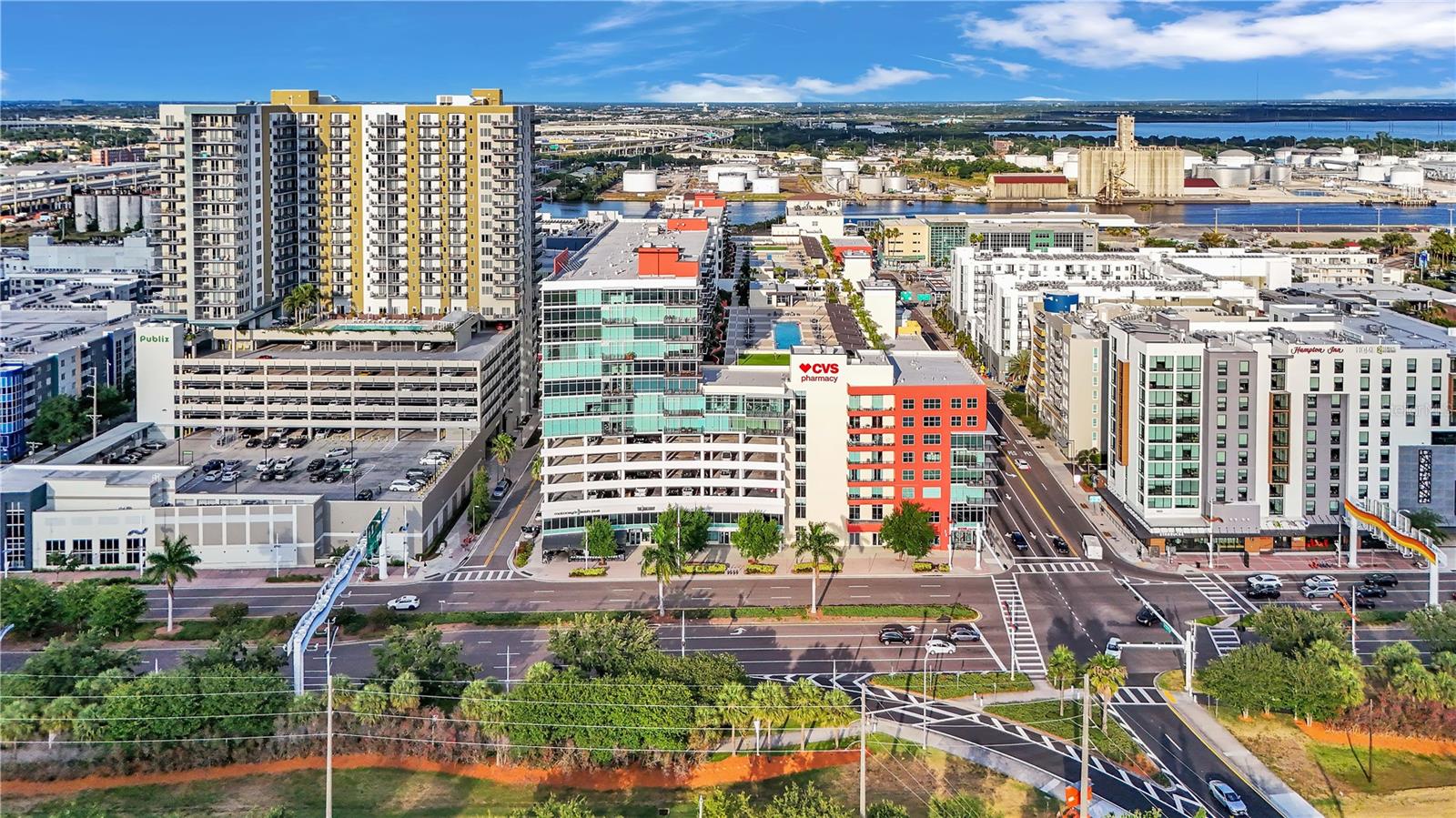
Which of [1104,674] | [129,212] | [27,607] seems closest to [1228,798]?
[1104,674]

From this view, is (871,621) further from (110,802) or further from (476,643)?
(110,802)

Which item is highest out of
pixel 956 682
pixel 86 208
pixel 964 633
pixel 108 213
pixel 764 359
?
pixel 86 208

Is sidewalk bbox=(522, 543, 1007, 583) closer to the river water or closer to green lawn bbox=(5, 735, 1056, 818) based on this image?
green lawn bbox=(5, 735, 1056, 818)

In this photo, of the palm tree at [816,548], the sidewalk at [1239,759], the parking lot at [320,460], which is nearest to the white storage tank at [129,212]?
the parking lot at [320,460]

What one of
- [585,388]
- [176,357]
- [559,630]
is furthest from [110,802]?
[176,357]

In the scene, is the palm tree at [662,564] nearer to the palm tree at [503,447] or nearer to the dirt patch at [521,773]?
the dirt patch at [521,773]

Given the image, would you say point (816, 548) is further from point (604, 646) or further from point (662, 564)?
point (604, 646)

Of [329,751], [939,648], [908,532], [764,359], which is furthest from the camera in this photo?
[764,359]
